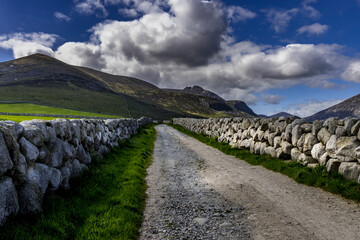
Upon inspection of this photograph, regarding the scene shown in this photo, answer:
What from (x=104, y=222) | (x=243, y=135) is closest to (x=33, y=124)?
(x=104, y=222)

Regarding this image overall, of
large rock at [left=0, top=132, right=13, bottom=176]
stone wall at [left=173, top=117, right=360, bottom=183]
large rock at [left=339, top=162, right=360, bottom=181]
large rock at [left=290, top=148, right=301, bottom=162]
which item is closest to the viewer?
large rock at [left=0, top=132, right=13, bottom=176]

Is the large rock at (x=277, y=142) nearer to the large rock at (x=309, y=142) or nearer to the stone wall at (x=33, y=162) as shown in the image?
the large rock at (x=309, y=142)

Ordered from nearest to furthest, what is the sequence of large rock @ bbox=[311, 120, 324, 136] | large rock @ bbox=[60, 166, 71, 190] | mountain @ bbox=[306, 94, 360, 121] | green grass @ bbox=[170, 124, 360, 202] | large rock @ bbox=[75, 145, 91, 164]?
large rock @ bbox=[60, 166, 71, 190]
green grass @ bbox=[170, 124, 360, 202]
large rock @ bbox=[75, 145, 91, 164]
large rock @ bbox=[311, 120, 324, 136]
mountain @ bbox=[306, 94, 360, 121]

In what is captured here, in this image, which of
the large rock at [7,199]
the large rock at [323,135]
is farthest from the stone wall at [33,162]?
the large rock at [323,135]

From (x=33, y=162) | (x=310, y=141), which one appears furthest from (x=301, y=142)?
(x=33, y=162)

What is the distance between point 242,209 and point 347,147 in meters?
4.93

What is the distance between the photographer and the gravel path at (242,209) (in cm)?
539

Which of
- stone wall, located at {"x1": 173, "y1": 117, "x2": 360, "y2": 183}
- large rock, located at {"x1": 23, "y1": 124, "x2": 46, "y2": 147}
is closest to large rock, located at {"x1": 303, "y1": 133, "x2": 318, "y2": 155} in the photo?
stone wall, located at {"x1": 173, "y1": 117, "x2": 360, "y2": 183}

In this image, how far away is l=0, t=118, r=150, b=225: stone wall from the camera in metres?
4.67

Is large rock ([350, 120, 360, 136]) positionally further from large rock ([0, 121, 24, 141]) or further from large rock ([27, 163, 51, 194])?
large rock ([0, 121, 24, 141])

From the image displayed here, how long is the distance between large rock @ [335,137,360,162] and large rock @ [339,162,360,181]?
242mm

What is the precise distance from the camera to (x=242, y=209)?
6.76 m

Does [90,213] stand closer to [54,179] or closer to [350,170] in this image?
[54,179]

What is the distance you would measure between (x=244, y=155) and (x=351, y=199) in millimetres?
8408
